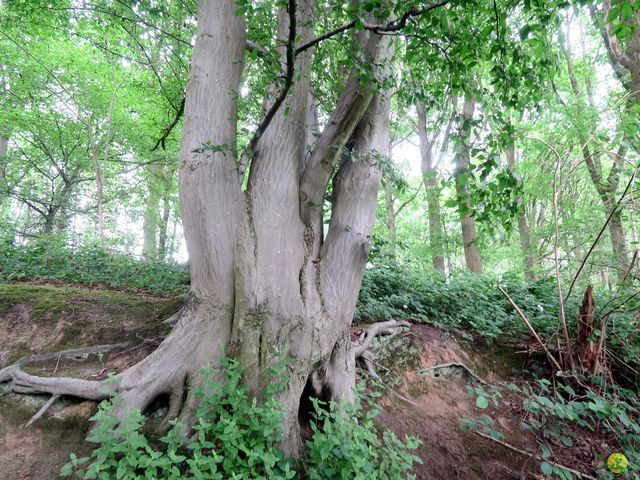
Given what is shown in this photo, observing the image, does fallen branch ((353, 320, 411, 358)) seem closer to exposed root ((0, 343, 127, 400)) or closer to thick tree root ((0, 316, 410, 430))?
thick tree root ((0, 316, 410, 430))

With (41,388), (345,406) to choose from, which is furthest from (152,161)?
(345,406)

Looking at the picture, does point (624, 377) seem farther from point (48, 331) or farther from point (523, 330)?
point (48, 331)

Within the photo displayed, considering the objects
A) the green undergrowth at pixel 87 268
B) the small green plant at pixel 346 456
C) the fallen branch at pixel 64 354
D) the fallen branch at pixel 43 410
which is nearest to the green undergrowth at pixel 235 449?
the small green plant at pixel 346 456

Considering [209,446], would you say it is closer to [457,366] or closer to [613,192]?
[457,366]

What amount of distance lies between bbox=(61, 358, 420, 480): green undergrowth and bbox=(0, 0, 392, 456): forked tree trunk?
243 mm

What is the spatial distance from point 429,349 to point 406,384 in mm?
607

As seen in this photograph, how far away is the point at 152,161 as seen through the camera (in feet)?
32.2

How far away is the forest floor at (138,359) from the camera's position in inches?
88.5

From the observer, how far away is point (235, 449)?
1791 millimetres

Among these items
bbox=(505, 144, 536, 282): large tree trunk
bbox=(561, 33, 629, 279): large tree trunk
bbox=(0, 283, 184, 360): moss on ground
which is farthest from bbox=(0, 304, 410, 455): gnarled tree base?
bbox=(505, 144, 536, 282): large tree trunk

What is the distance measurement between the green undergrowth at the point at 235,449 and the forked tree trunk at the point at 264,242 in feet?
0.80

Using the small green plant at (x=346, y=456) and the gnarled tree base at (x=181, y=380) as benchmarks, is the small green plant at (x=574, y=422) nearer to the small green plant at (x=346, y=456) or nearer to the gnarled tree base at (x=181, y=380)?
the small green plant at (x=346, y=456)

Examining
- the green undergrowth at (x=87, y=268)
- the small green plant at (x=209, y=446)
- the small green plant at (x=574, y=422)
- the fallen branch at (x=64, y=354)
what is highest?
the green undergrowth at (x=87, y=268)

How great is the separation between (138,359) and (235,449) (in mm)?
1819
